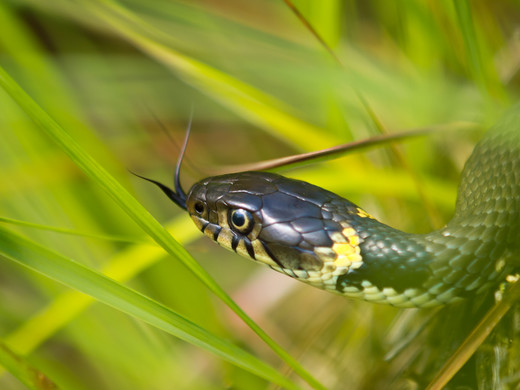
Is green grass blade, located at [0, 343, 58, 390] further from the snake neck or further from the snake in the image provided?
the snake neck

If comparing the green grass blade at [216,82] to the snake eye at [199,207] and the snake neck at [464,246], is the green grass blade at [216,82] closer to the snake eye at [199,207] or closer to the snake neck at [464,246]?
the snake eye at [199,207]

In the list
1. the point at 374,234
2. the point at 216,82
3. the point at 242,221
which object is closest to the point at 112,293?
the point at 242,221

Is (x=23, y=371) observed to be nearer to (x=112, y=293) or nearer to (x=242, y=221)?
(x=112, y=293)

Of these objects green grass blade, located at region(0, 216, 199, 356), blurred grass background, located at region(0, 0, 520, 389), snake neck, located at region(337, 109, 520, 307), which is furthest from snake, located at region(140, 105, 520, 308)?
green grass blade, located at region(0, 216, 199, 356)

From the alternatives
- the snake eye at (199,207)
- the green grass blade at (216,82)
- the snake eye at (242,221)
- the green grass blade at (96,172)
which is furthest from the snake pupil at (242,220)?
the green grass blade at (96,172)

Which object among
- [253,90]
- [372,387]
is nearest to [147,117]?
[253,90]

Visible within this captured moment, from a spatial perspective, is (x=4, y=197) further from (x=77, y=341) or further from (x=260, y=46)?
(x=260, y=46)
